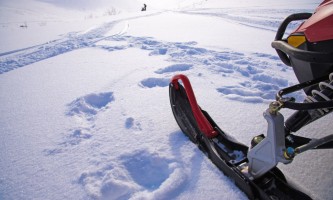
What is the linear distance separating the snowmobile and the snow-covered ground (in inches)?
5.5

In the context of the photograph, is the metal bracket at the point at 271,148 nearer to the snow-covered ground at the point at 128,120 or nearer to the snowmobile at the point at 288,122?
the snowmobile at the point at 288,122

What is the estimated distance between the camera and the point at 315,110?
1.34 m

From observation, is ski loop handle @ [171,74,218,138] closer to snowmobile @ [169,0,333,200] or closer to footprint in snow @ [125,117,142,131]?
snowmobile @ [169,0,333,200]

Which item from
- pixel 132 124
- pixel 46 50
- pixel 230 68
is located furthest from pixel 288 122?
pixel 46 50

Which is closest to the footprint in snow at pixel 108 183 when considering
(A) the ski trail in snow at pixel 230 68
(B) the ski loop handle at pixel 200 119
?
(B) the ski loop handle at pixel 200 119

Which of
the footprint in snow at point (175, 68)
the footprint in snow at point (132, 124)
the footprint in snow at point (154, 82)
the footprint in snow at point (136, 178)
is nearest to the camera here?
the footprint in snow at point (136, 178)

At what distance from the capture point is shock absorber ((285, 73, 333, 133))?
122cm

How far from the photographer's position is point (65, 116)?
285cm

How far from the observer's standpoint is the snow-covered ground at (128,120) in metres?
1.81

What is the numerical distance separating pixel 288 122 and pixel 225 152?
0.61 m

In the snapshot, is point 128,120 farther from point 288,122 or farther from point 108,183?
point 288,122

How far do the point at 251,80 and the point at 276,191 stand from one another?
2.19 metres

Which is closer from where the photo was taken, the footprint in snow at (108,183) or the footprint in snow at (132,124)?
the footprint in snow at (108,183)

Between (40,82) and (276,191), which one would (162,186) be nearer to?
(276,191)
